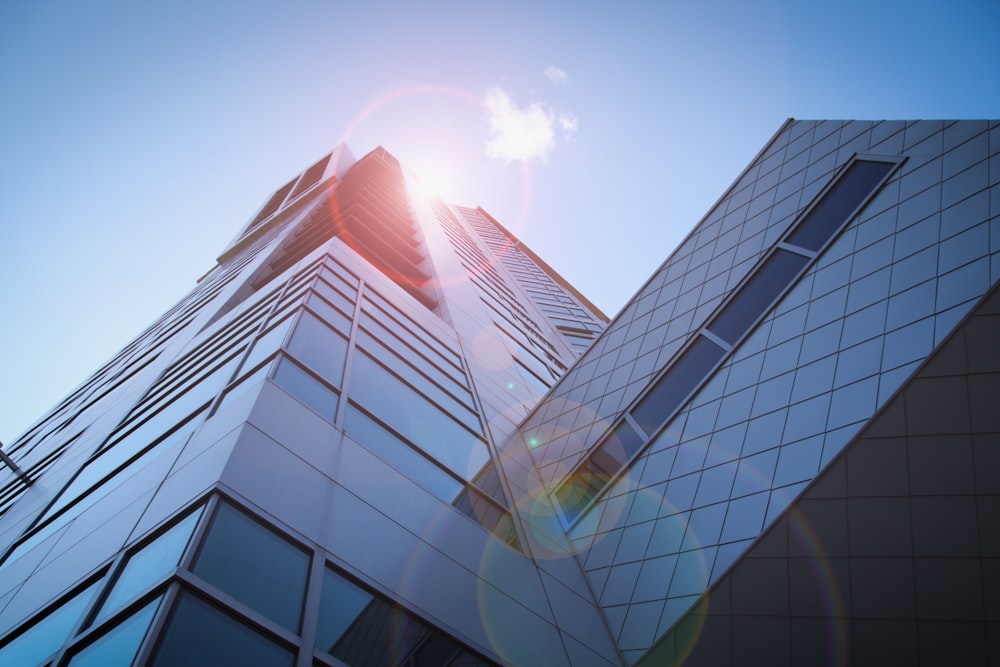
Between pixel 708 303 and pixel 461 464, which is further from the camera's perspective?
pixel 708 303

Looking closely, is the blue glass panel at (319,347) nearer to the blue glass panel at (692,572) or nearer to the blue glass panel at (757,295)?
the blue glass panel at (692,572)

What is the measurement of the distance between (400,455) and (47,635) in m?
4.44

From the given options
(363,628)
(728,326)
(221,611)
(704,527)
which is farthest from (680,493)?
(221,611)

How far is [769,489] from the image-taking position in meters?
7.80

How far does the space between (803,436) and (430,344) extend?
9037mm

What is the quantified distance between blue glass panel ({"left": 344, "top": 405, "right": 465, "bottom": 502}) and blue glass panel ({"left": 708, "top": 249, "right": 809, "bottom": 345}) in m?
5.51

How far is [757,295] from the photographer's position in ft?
Answer: 36.2

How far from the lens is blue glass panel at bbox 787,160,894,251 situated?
33.7ft

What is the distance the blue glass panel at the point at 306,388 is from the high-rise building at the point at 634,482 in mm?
71

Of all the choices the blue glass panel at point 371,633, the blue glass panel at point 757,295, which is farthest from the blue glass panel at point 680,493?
the blue glass panel at point 371,633

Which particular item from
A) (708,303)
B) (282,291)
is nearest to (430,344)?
(282,291)

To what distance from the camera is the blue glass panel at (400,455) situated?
855 centimetres

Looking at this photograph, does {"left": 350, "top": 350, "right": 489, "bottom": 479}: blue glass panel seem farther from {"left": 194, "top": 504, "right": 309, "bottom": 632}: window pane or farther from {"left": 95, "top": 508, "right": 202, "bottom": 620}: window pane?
{"left": 95, "top": 508, "right": 202, "bottom": 620}: window pane

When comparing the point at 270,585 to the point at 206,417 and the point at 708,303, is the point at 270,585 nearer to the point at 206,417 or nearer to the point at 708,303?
the point at 206,417
